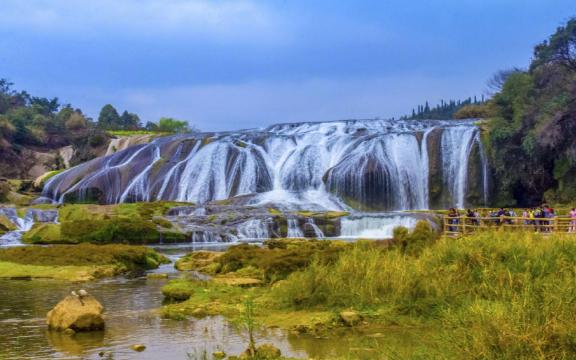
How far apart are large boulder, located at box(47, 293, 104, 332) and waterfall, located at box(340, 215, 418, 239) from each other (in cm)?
2095

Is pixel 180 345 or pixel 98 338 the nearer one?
pixel 180 345

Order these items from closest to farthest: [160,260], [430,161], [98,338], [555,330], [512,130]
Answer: [555,330] < [98,338] < [160,260] < [512,130] < [430,161]

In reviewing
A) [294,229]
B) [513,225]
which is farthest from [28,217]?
[513,225]

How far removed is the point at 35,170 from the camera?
6391cm

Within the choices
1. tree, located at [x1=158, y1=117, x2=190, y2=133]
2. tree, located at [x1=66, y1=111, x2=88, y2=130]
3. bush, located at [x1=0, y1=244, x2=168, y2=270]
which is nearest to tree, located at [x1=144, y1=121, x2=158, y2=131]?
tree, located at [x1=158, y1=117, x2=190, y2=133]

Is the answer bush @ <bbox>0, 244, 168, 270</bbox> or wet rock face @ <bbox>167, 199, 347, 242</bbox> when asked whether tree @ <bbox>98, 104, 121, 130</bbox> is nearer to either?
wet rock face @ <bbox>167, 199, 347, 242</bbox>

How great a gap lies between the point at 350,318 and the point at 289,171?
35.1 m

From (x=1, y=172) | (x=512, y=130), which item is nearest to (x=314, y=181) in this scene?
(x=512, y=130)

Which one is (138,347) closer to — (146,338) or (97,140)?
(146,338)

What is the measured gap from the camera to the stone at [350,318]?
34.4ft

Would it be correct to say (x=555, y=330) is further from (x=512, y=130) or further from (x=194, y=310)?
(x=512, y=130)

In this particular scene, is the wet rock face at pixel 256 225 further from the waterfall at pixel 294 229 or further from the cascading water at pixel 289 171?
the cascading water at pixel 289 171

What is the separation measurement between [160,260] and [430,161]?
25.8m

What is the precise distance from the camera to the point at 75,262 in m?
18.9
